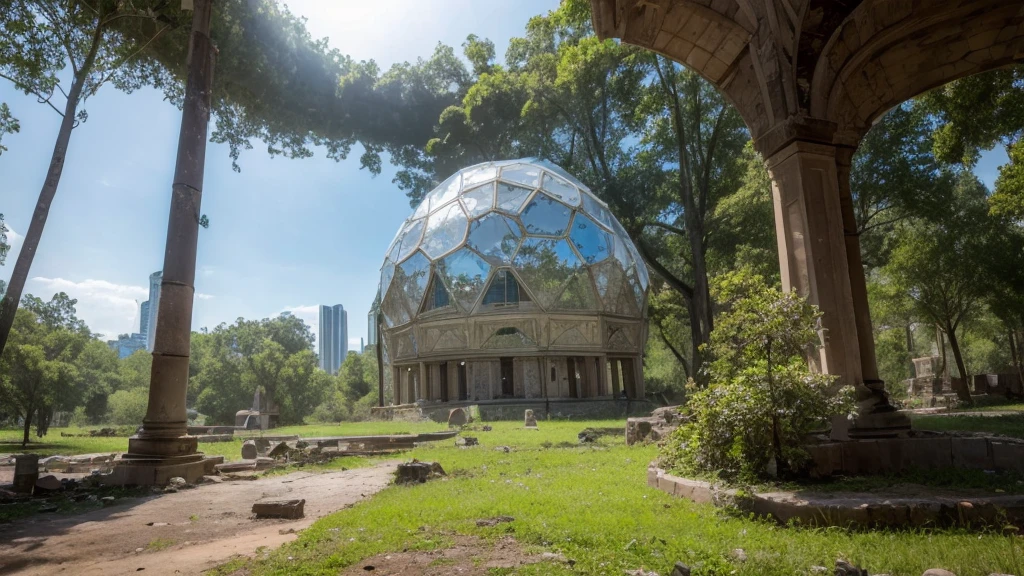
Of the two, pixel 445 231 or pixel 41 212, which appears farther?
pixel 445 231

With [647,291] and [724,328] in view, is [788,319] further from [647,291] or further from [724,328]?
[647,291]

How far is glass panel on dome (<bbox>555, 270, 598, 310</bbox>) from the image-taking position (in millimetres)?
23797

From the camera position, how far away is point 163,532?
486 centimetres

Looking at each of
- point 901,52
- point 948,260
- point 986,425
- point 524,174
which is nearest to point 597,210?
point 524,174

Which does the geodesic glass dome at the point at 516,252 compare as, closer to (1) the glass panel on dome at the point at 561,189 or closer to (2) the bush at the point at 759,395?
(1) the glass panel on dome at the point at 561,189

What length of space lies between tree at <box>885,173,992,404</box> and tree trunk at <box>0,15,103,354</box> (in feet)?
75.2

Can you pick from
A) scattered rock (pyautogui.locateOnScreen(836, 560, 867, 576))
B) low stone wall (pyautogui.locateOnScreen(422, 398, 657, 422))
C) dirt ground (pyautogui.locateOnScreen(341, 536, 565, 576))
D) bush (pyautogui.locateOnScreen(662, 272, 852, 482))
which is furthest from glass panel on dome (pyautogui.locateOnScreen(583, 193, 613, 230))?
scattered rock (pyautogui.locateOnScreen(836, 560, 867, 576))

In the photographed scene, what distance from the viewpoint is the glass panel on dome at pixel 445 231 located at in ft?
79.8

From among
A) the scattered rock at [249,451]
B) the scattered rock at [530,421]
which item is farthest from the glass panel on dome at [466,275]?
the scattered rock at [249,451]

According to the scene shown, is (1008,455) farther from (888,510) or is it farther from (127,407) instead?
(127,407)

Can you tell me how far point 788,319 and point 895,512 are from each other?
5.99ft

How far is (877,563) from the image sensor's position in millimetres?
3107

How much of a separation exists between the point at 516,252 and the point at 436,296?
3.87 meters

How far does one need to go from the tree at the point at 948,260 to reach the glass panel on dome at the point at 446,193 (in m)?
17.2
